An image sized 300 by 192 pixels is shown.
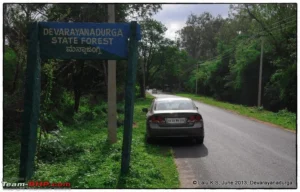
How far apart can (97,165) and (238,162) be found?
127 inches

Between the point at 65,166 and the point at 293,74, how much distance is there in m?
21.6

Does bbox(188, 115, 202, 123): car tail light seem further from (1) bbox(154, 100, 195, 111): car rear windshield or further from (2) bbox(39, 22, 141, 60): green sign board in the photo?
(2) bbox(39, 22, 141, 60): green sign board

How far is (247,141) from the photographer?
11.3m

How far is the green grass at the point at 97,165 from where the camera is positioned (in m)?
5.89

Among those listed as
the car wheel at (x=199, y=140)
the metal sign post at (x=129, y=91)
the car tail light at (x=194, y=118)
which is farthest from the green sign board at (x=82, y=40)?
the car wheel at (x=199, y=140)

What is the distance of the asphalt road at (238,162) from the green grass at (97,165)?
407mm

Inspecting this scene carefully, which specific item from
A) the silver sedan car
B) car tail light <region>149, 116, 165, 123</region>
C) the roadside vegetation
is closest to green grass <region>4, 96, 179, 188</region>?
the roadside vegetation

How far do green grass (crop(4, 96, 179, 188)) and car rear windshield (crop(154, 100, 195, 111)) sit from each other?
1.19 m

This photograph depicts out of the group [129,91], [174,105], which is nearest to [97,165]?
[129,91]

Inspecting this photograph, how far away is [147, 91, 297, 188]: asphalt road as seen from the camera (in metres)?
6.28

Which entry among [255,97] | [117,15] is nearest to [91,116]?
[117,15]

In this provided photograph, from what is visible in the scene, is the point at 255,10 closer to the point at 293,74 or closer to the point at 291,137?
the point at 293,74

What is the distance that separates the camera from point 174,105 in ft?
34.0

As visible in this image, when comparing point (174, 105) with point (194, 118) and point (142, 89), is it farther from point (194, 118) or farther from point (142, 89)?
Result: point (142, 89)
